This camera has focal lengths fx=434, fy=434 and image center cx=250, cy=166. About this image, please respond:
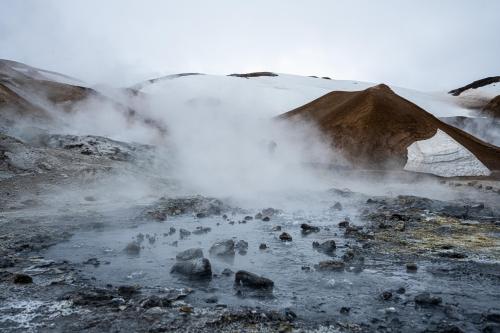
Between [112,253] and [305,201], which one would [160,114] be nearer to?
[305,201]

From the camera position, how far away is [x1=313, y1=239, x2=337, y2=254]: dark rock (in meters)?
8.77

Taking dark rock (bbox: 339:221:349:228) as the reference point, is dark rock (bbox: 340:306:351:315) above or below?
below

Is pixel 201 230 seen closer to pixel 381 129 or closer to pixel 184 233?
pixel 184 233

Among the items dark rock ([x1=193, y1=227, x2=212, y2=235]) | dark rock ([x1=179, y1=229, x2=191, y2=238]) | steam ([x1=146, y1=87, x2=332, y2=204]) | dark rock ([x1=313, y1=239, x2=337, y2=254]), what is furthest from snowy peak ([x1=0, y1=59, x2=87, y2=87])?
dark rock ([x1=313, y1=239, x2=337, y2=254])

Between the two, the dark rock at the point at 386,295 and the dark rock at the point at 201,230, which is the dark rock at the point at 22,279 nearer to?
the dark rock at the point at 201,230

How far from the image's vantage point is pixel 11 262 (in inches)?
289

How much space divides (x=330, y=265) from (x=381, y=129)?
20.0 meters

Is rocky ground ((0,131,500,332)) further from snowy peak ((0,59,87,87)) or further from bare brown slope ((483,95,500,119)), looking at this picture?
bare brown slope ((483,95,500,119))

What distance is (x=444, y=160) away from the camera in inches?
885

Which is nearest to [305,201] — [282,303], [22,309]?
[282,303]

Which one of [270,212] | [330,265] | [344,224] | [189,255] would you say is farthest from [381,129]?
[189,255]

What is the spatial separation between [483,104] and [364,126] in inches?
998

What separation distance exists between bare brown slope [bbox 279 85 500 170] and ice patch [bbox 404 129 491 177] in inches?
29.9

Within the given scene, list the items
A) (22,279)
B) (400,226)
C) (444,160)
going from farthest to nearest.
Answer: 1. (444,160)
2. (400,226)
3. (22,279)
